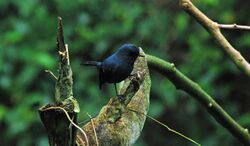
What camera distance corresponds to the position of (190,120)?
192 inches

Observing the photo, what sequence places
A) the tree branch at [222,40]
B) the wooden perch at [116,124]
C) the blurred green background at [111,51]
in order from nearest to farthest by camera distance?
1. the wooden perch at [116,124]
2. the tree branch at [222,40]
3. the blurred green background at [111,51]

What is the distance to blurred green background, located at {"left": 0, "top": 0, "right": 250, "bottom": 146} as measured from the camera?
4.41m

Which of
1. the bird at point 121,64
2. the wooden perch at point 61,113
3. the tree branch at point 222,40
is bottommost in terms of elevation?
the wooden perch at point 61,113

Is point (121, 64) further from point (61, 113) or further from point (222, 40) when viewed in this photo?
point (61, 113)

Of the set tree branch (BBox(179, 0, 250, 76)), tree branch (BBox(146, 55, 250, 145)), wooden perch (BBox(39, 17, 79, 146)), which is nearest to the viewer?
wooden perch (BBox(39, 17, 79, 146))

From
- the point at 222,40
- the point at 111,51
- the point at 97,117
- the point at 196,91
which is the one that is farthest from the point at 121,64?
the point at 111,51

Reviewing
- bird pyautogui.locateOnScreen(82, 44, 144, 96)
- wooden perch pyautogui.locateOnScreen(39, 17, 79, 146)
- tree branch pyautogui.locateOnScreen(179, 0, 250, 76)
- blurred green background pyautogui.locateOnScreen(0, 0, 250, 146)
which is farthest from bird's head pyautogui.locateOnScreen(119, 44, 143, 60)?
blurred green background pyautogui.locateOnScreen(0, 0, 250, 146)

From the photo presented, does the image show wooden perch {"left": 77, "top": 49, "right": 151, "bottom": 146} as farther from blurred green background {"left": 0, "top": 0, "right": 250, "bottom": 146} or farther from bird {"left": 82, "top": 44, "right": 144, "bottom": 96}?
blurred green background {"left": 0, "top": 0, "right": 250, "bottom": 146}

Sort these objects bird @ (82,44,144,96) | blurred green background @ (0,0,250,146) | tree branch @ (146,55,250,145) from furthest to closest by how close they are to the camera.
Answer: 1. blurred green background @ (0,0,250,146)
2. tree branch @ (146,55,250,145)
3. bird @ (82,44,144,96)

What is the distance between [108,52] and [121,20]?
0.20 m

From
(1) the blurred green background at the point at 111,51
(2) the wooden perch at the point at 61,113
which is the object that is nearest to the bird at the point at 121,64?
(2) the wooden perch at the point at 61,113

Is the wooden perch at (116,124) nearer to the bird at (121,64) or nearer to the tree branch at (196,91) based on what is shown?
the bird at (121,64)

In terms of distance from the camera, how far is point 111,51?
462 centimetres

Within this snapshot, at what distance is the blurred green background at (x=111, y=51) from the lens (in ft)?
14.5
